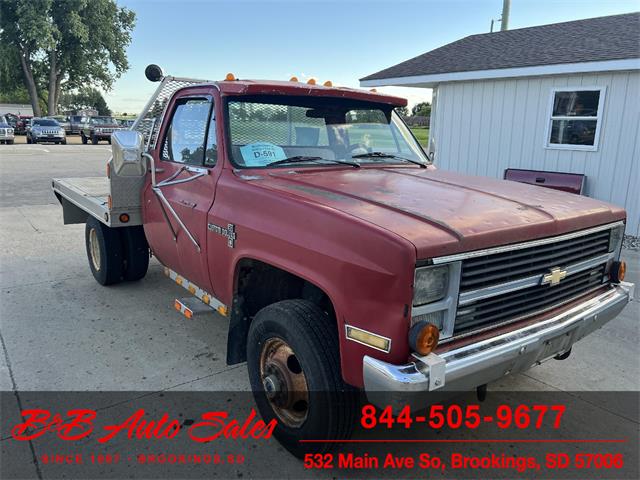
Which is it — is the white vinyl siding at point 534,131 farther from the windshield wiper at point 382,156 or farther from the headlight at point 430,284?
the headlight at point 430,284

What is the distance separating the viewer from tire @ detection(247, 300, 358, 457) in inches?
98.9

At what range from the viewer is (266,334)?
2852 mm

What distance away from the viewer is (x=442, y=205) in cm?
279

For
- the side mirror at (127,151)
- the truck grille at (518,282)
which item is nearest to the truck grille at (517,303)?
the truck grille at (518,282)

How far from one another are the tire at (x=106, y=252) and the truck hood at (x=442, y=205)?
8.68 feet

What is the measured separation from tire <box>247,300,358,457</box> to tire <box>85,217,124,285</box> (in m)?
2.89

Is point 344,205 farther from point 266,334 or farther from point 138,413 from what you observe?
point 138,413

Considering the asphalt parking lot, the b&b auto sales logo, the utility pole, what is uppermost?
the utility pole

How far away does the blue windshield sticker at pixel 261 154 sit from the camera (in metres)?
3.40

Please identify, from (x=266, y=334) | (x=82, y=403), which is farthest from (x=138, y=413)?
(x=266, y=334)

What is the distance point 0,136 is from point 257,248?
107 ft

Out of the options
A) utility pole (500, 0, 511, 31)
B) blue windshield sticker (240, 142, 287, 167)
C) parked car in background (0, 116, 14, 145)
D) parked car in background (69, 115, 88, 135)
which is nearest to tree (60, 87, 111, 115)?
parked car in background (69, 115, 88, 135)

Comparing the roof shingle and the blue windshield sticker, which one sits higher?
the roof shingle

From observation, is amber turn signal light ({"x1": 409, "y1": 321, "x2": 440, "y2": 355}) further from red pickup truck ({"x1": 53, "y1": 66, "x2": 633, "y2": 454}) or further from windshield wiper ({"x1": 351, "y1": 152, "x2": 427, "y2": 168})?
windshield wiper ({"x1": 351, "y1": 152, "x2": 427, "y2": 168})
